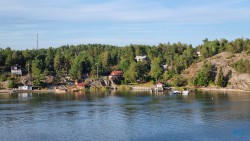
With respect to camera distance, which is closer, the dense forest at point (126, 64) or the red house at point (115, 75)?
the dense forest at point (126, 64)

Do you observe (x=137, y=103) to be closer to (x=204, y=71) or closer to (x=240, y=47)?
(x=204, y=71)

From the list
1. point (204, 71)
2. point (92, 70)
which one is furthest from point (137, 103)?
point (92, 70)

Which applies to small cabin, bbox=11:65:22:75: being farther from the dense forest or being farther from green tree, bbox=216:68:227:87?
green tree, bbox=216:68:227:87

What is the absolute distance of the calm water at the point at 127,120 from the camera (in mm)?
47031

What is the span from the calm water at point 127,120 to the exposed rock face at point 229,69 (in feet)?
98.7

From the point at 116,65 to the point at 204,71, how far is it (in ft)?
137

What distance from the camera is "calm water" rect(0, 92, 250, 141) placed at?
47.0m

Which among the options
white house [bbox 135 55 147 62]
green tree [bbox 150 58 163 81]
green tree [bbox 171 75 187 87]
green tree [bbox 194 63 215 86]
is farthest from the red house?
green tree [bbox 194 63 215 86]

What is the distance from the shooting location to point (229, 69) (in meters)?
114

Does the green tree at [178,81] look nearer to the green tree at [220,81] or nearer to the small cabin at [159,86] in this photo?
the small cabin at [159,86]

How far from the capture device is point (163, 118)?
193 ft

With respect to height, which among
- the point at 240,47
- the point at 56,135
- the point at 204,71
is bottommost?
the point at 56,135

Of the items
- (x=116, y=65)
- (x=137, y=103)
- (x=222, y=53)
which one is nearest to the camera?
(x=137, y=103)

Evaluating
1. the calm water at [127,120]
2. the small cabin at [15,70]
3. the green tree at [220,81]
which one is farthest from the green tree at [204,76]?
the small cabin at [15,70]
